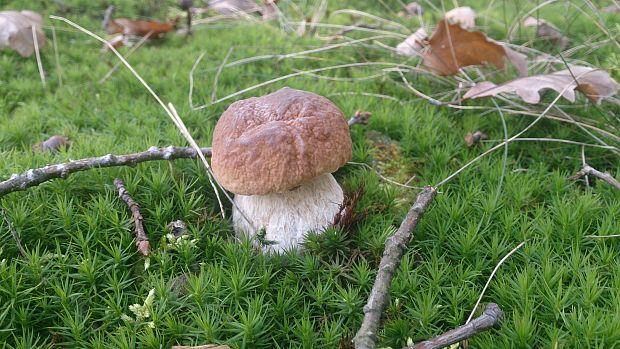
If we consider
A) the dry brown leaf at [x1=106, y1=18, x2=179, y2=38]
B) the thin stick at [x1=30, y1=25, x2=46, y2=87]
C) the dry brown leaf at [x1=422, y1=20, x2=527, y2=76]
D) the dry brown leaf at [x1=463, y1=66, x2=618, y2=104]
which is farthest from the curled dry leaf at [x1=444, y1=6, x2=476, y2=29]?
the thin stick at [x1=30, y1=25, x2=46, y2=87]

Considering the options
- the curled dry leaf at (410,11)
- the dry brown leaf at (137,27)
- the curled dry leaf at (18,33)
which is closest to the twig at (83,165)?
the curled dry leaf at (18,33)

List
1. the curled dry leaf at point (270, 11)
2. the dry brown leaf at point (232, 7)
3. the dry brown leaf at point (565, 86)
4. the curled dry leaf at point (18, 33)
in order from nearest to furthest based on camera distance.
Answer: the dry brown leaf at point (565, 86), the curled dry leaf at point (18, 33), the curled dry leaf at point (270, 11), the dry brown leaf at point (232, 7)

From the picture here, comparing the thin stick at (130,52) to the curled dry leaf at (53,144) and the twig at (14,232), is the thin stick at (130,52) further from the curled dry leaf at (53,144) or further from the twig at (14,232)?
the twig at (14,232)

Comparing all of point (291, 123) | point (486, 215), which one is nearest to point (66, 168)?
point (291, 123)

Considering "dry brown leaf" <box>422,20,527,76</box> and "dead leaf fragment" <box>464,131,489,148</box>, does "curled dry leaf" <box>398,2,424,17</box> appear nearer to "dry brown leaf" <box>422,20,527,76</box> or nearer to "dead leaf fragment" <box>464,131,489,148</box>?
"dry brown leaf" <box>422,20,527,76</box>

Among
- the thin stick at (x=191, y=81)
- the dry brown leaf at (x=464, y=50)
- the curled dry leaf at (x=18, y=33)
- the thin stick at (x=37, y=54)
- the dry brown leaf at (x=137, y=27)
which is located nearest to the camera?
the dry brown leaf at (x=464, y=50)

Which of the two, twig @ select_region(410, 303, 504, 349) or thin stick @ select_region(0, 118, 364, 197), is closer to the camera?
twig @ select_region(410, 303, 504, 349)

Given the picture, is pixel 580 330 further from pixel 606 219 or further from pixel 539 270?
pixel 606 219

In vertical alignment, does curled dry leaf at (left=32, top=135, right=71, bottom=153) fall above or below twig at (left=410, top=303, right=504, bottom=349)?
below
